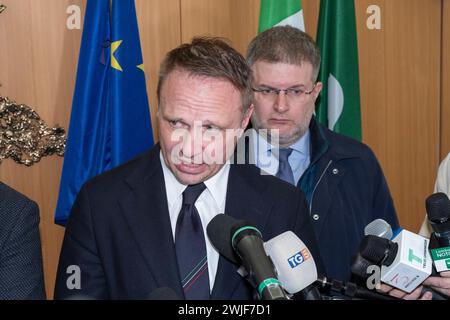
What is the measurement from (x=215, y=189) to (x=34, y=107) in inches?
75.7

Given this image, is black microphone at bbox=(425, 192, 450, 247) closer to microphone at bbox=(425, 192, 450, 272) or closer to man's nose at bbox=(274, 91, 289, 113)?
microphone at bbox=(425, 192, 450, 272)

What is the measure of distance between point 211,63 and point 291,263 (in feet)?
2.38

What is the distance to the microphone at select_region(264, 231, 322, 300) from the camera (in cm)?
112

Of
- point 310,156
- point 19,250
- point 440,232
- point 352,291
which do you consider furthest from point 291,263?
point 310,156

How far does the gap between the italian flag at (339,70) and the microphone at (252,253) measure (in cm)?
226

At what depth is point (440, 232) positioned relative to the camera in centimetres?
140

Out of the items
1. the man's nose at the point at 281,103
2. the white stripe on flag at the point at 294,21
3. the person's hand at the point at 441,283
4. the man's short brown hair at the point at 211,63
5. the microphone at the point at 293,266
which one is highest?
the white stripe on flag at the point at 294,21

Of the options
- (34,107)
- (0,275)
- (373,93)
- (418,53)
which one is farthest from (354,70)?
(0,275)

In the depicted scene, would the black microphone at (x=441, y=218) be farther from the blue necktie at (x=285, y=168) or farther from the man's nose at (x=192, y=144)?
the blue necktie at (x=285, y=168)

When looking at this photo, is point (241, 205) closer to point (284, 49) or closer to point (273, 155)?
point (273, 155)

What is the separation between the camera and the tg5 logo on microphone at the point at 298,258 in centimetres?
114

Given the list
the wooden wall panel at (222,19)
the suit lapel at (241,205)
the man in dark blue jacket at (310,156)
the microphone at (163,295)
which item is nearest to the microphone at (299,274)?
the microphone at (163,295)

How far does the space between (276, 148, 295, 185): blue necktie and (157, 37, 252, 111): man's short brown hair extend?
69 centimetres

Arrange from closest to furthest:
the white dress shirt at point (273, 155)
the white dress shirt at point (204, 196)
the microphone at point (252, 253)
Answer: the microphone at point (252, 253), the white dress shirt at point (204, 196), the white dress shirt at point (273, 155)
